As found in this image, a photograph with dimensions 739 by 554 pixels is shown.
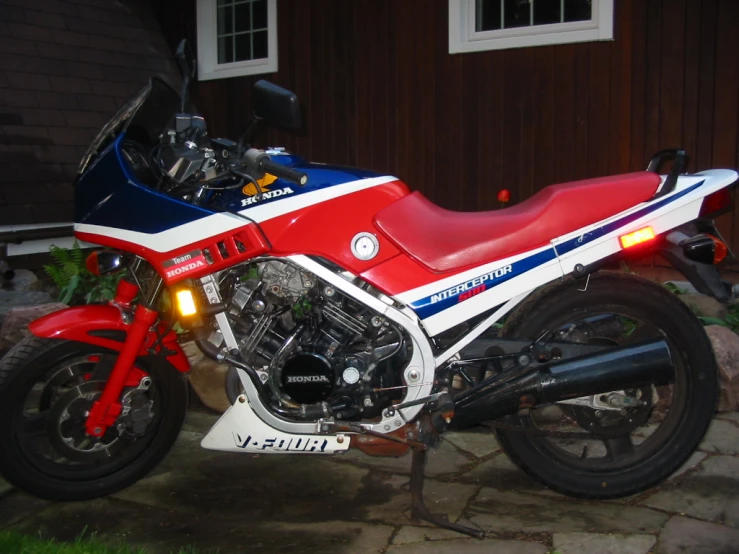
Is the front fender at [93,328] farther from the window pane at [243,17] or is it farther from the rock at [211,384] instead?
the window pane at [243,17]

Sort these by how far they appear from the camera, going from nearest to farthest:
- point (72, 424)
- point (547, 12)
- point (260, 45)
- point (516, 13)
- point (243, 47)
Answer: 1. point (72, 424)
2. point (547, 12)
3. point (516, 13)
4. point (260, 45)
5. point (243, 47)

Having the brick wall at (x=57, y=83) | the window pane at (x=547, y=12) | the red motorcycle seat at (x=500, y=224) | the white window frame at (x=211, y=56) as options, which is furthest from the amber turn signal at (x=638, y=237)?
the white window frame at (x=211, y=56)

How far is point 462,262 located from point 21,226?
474cm

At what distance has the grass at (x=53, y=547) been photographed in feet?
8.97

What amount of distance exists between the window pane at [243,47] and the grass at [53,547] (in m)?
6.29

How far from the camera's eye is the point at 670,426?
3.04 metres

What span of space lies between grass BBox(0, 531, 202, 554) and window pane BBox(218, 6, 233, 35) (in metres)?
6.56

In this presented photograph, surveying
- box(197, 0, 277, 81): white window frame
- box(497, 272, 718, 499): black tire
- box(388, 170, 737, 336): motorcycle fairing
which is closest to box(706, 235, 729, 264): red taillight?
box(388, 170, 737, 336): motorcycle fairing

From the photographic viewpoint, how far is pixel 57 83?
7.20 m

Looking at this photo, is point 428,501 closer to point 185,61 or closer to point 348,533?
point 348,533

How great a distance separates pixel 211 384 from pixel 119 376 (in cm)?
129

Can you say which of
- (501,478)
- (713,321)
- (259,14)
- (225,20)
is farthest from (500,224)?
(225,20)

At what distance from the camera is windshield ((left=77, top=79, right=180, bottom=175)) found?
3078 mm

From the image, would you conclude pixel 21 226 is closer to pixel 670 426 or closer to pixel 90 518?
pixel 90 518
